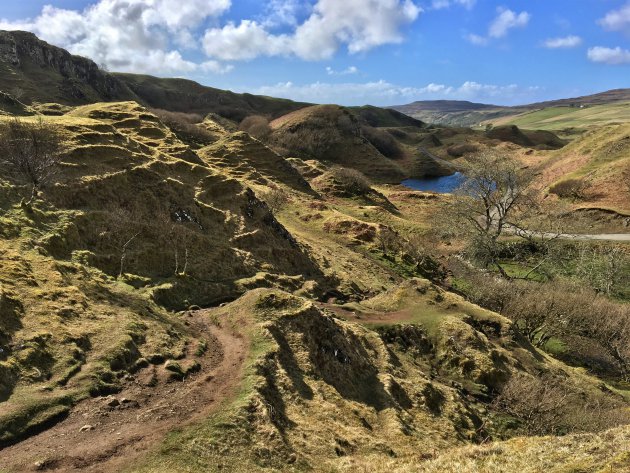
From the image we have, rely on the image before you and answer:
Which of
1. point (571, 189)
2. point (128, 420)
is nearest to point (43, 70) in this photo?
point (571, 189)

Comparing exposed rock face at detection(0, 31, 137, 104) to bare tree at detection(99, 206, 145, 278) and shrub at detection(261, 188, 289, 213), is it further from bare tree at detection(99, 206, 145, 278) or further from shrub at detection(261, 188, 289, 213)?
bare tree at detection(99, 206, 145, 278)

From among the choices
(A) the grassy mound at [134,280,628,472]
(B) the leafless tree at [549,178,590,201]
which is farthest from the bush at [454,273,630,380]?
(B) the leafless tree at [549,178,590,201]

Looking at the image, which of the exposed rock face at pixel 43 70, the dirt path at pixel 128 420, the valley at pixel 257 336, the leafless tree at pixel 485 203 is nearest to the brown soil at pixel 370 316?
the valley at pixel 257 336

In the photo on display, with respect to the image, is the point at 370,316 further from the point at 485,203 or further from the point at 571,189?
the point at 571,189

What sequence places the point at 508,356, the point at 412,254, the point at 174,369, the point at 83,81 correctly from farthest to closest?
the point at 83,81 < the point at 412,254 < the point at 508,356 < the point at 174,369

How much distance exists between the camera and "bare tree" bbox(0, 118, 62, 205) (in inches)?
1651

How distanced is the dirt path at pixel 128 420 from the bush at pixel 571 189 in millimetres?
118402

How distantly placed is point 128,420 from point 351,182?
11452 centimetres

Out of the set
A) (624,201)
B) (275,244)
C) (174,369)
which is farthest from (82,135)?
(624,201)

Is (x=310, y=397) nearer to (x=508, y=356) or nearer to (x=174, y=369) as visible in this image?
(x=174, y=369)

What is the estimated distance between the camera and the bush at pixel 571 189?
4675 inches

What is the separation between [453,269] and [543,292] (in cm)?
2635

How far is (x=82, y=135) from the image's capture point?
180 ft

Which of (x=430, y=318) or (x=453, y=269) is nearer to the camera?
(x=430, y=318)
